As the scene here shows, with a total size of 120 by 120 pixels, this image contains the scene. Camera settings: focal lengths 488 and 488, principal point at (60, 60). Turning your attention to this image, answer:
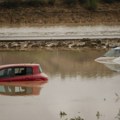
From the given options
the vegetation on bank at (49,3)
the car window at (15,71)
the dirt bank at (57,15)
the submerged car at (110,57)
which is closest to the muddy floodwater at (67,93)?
the submerged car at (110,57)

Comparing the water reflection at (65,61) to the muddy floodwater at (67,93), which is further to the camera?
the water reflection at (65,61)

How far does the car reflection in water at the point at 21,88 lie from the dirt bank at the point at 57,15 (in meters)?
35.0

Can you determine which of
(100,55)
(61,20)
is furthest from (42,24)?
(100,55)

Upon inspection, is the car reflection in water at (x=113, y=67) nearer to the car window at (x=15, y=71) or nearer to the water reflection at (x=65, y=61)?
the water reflection at (x=65, y=61)

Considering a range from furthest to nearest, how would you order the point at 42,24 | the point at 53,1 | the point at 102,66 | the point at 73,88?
the point at 53,1
the point at 42,24
the point at 102,66
the point at 73,88

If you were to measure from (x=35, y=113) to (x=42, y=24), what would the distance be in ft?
138

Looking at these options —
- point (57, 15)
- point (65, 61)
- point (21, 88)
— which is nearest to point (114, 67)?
point (65, 61)

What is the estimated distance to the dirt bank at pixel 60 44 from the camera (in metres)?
40.8

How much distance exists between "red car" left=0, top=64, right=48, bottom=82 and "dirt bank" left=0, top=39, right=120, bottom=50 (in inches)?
548

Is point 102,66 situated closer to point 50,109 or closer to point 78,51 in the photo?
point 78,51

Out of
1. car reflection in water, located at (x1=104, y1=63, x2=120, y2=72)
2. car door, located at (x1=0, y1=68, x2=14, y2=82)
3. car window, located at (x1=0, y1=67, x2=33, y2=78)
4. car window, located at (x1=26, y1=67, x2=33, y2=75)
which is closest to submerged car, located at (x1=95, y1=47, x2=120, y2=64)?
car reflection in water, located at (x1=104, y1=63, x2=120, y2=72)

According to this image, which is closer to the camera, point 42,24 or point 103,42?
point 103,42

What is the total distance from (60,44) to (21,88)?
16745 millimetres

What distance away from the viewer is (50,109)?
67.0 ft
